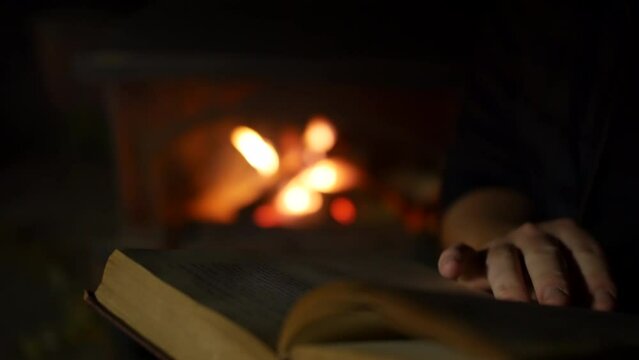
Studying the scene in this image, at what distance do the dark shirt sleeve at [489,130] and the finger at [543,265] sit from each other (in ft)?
0.98

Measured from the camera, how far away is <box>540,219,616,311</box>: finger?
0.49 metres

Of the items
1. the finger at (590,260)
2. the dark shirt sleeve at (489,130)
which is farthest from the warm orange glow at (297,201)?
the finger at (590,260)

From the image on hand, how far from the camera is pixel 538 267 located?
495 mm

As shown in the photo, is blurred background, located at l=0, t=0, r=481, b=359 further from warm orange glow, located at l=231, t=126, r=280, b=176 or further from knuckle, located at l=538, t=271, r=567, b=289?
knuckle, located at l=538, t=271, r=567, b=289

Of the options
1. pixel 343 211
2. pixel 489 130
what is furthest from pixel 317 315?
pixel 343 211

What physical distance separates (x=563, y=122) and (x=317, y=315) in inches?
21.6

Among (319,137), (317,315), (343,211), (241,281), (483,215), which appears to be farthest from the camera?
(343,211)

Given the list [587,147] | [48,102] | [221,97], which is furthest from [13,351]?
[587,147]

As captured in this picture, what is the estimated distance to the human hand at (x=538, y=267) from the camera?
0.48m

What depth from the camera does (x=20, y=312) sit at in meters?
1.65

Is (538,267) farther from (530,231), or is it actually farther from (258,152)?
(258,152)

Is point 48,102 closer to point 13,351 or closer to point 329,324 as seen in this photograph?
point 13,351

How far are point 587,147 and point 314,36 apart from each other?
0.67 m

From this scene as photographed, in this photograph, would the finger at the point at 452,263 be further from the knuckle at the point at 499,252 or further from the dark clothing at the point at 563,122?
the dark clothing at the point at 563,122
